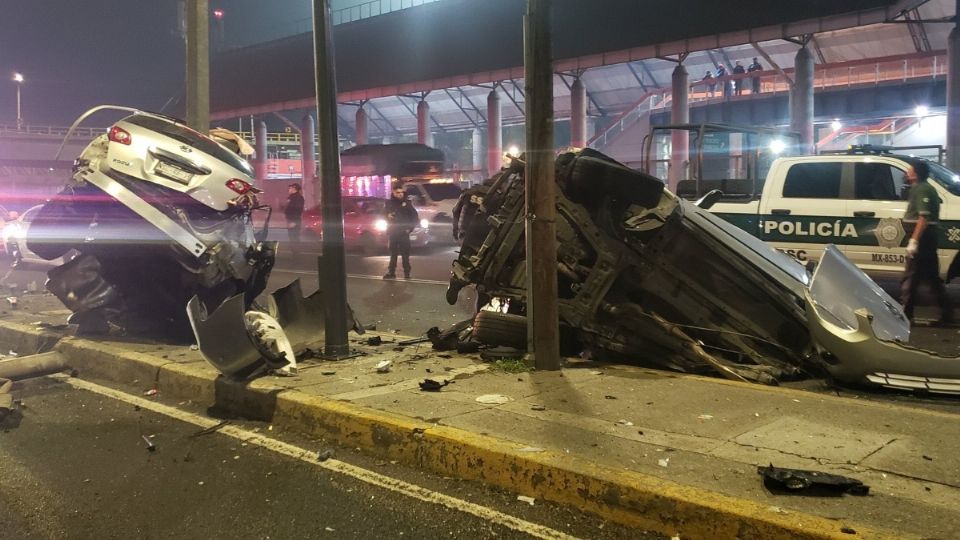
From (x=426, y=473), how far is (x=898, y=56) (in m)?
25.1

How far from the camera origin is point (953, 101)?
1897 centimetres

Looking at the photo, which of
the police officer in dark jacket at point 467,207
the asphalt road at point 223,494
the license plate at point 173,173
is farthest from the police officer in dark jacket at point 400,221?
the asphalt road at point 223,494

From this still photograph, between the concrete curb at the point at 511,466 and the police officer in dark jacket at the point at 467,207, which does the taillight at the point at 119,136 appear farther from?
the police officer in dark jacket at the point at 467,207

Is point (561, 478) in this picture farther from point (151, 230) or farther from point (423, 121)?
point (423, 121)

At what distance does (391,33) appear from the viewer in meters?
32.8

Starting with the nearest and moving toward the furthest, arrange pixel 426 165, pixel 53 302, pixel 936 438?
pixel 936 438, pixel 53 302, pixel 426 165

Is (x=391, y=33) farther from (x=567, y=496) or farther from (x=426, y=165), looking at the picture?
(x=567, y=496)

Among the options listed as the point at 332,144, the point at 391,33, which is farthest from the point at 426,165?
the point at 332,144

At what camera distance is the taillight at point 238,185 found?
7391mm

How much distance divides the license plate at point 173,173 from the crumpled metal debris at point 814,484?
586cm

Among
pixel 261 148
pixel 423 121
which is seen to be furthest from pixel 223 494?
pixel 261 148

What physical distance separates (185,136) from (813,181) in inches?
309

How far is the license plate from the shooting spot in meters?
7.11

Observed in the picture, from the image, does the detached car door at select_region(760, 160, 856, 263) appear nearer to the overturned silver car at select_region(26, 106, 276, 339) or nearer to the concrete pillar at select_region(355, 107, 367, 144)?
the overturned silver car at select_region(26, 106, 276, 339)
